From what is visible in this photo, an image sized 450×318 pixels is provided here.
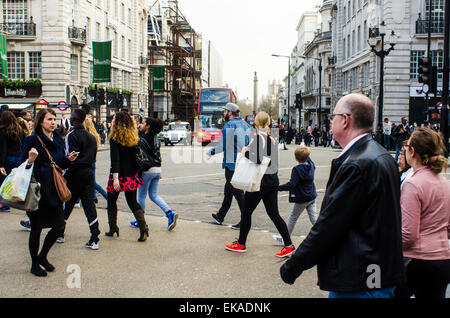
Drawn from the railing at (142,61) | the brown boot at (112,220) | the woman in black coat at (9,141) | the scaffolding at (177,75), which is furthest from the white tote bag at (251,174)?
the scaffolding at (177,75)

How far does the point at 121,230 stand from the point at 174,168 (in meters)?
9.46

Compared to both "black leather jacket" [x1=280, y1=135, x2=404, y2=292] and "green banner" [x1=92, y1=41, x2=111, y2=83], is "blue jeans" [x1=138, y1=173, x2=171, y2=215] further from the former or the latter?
"green banner" [x1=92, y1=41, x2=111, y2=83]

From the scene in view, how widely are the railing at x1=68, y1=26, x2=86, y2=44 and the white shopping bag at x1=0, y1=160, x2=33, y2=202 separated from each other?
32926mm

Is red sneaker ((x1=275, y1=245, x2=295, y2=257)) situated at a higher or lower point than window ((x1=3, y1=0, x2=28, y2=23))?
lower

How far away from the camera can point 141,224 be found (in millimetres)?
6652

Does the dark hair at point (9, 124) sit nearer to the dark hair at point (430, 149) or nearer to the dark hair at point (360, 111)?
the dark hair at point (430, 149)

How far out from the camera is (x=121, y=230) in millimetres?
7414

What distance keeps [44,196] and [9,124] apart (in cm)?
375

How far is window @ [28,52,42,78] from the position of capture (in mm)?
35406

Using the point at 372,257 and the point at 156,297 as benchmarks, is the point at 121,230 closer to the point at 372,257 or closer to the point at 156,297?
the point at 156,297

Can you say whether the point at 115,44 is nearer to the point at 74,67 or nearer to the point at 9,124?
the point at 74,67

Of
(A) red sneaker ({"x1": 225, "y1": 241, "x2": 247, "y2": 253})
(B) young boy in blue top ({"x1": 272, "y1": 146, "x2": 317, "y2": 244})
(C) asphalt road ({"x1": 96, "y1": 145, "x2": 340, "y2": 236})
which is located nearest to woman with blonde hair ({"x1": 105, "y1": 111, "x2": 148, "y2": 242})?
(A) red sneaker ({"x1": 225, "y1": 241, "x2": 247, "y2": 253})

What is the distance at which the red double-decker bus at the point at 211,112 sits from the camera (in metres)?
32.8
